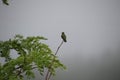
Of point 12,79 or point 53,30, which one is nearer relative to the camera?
point 12,79

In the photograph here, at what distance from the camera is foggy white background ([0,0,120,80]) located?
153 cm

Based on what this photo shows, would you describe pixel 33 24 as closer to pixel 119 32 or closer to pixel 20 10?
pixel 20 10

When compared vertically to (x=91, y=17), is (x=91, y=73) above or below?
below

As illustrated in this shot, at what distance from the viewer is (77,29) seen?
161cm

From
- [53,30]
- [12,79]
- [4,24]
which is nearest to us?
[12,79]

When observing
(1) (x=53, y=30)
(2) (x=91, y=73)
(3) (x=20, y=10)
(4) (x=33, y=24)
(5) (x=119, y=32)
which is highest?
(3) (x=20, y=10)

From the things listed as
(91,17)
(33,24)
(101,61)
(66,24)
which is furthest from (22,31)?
(101,61)

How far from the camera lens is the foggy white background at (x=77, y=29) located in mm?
1534

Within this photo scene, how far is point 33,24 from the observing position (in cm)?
156

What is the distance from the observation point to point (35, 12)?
1.56 metres

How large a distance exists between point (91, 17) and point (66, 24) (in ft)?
0.77

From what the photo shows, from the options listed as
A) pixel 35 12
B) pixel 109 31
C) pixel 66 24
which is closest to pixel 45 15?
pixel 35 12

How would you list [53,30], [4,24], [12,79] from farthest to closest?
[53,30] < [4,24] < [12,79]

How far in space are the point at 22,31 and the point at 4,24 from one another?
0.15 m
